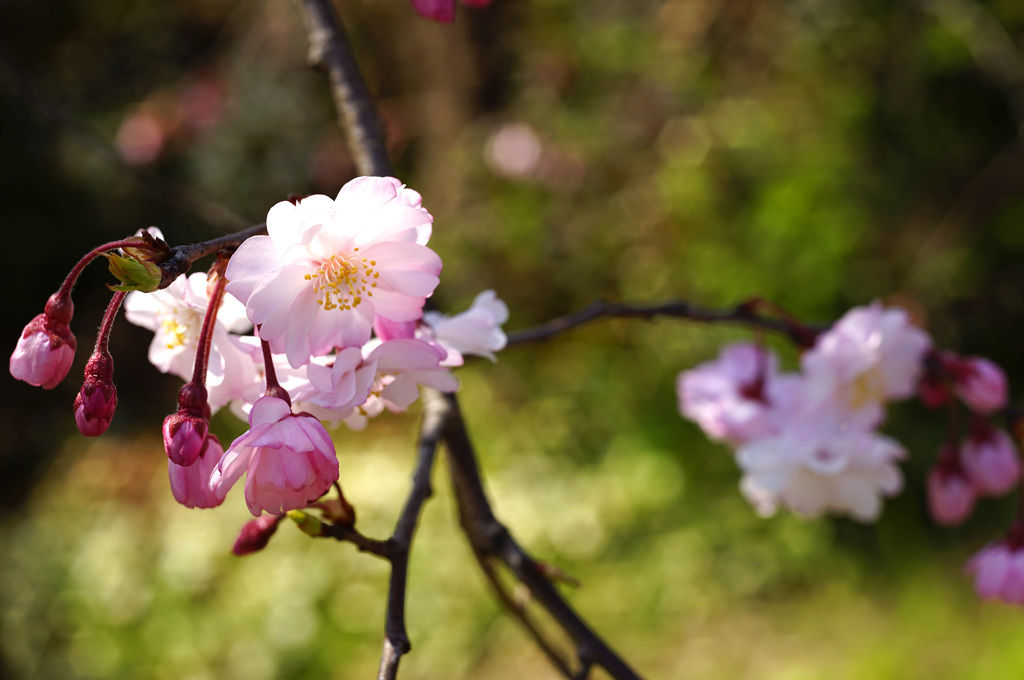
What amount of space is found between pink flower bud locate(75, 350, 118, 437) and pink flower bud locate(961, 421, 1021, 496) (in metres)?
0.92

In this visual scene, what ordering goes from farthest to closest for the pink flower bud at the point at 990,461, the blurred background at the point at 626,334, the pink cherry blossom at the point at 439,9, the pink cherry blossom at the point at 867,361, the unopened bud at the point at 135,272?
1. the blurred background at the point at 626,334
2. the pink flower bud at the point at 990,461
3. the pink cherry blossom at the point at 867,361
4. the pink cherry blossom at the point at 439,9
5. the unopened bud at the point at 135,272

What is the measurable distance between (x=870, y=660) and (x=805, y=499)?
158cm

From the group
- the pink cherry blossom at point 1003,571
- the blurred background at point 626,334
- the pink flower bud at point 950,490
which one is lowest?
the blurred background at point 626,334

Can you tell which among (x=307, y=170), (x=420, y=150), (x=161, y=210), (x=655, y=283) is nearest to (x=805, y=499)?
(x=655, y=283)

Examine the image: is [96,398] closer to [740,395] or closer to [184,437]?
[184,437]

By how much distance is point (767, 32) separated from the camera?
291 centimetres

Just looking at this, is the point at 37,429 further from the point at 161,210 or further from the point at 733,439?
the point at 733,439

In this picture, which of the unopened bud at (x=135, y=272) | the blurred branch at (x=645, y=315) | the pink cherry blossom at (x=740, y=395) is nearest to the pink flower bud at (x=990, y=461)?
the pink cherry blossom at (x=740, y=395)

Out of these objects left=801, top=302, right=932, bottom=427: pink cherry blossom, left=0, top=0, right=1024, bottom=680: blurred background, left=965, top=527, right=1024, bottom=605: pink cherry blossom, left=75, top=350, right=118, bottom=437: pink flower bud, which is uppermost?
left=75, top=350, right=118, bottom=437: pink flower bud

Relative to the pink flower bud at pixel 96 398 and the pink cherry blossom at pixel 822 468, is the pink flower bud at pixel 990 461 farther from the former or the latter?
the pink flower bud at pixel 96 398

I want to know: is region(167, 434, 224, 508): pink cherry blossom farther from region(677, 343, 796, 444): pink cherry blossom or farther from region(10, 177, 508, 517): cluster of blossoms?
region(677, 343, 796, 444): pink cherry blossom

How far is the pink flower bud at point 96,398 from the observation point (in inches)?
17.7

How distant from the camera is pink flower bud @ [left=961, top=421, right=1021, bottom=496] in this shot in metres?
0.94

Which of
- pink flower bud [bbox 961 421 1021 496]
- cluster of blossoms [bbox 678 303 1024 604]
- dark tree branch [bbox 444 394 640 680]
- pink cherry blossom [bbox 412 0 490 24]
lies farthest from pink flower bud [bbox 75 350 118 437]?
pink flower bud [bbox 961 421 1021 496]
